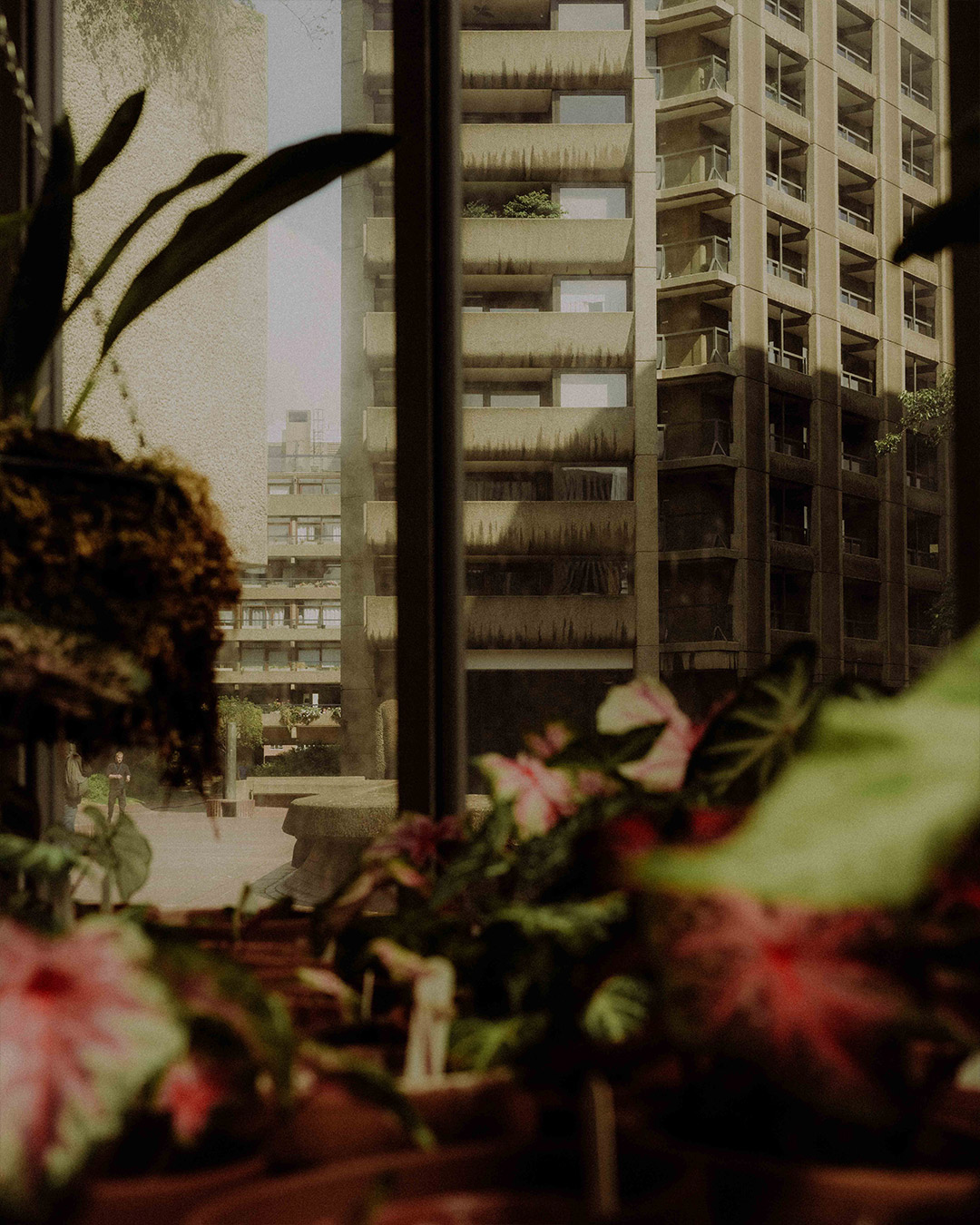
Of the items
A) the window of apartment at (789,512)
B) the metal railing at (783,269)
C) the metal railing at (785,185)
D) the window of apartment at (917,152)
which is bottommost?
the window of apartment at (789,512)

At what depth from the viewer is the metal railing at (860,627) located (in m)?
1.31

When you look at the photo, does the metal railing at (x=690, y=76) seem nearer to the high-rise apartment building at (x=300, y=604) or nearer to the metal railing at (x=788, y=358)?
the metal railing at (x=788, y=358)

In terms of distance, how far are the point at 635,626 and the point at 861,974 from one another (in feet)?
3.50

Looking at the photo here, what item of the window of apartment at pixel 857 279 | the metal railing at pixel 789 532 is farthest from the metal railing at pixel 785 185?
the metal railing at pixel 789 532

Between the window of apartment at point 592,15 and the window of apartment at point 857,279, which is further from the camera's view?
the window of apartment at point 592,15

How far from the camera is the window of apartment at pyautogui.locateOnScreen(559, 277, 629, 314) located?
4.79 feet

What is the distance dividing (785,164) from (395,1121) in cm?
136

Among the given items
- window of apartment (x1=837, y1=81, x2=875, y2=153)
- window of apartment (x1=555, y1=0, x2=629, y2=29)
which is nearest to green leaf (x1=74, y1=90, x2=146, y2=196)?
window of apartment (x1=555, y1=0, x2=629, y2=29)

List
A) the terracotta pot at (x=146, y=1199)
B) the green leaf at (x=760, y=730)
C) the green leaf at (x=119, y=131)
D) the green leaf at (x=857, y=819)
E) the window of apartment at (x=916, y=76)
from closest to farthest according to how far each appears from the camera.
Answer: the green leaf at (x=857, y=819), the terracotta pot at (x=146, y=1199), the green leaf at (x=760, y=730), the green leaf at (x=119, y=131), the window of apartment at (x=916, y=76)

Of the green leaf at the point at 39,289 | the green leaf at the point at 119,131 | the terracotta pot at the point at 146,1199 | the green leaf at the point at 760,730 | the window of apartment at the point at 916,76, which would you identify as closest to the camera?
the terracotta pot at the point at 146,1199

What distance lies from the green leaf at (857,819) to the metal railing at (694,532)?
3.76ft

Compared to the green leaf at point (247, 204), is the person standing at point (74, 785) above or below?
below

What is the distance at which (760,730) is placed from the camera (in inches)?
20.6

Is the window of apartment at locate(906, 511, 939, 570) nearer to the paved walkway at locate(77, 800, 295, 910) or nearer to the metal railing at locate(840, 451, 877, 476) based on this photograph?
the metal railing at locate(840, 451, 877, 476)
